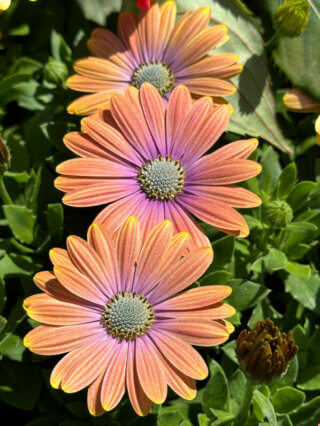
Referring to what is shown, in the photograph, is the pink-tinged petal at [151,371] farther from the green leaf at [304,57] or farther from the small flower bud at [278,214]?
the green leaf at [304,57]

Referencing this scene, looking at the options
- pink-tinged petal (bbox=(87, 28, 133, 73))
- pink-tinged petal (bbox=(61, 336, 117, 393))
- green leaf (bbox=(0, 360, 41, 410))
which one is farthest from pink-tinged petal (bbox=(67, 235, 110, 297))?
pink-tinged petal (bbox=(87, 28, 133, 73))

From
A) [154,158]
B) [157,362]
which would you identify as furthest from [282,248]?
[157,362]

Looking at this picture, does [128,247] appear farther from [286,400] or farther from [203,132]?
[286,400]

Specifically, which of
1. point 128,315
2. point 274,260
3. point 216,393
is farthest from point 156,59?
point 216,393

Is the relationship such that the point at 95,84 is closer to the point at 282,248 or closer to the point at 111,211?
the point at 111,211

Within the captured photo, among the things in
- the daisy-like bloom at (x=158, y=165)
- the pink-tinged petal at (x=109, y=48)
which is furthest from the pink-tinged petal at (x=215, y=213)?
the pink-tinged petal at (x=109, y=48)
